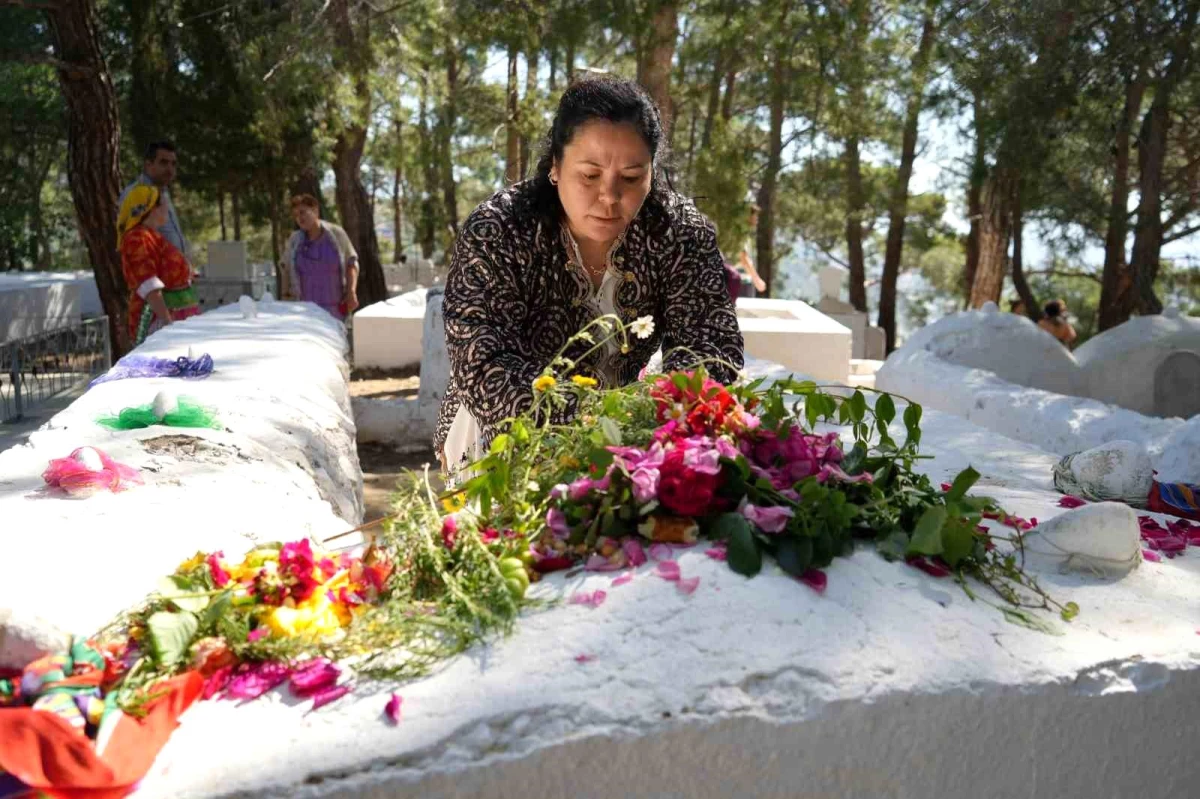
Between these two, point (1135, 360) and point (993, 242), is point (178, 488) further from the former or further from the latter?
point (993, 242)

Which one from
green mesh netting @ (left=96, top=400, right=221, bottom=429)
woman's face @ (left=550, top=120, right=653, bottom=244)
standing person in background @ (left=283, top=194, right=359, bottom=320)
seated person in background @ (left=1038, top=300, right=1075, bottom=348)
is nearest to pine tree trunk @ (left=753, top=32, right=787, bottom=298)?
seated person in background @ (left=1038, top=300, right=1075, bottom=348)

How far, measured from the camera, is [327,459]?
3.82 meters

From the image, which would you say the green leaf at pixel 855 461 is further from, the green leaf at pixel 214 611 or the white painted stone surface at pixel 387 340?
the white painted stone surface at pixel 387 340

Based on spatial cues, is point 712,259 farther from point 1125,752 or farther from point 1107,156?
point 1107,156

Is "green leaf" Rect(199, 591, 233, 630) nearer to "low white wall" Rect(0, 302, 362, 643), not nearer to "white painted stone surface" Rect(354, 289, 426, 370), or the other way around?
"low white wall" Rect(0, 302, 362, 643)

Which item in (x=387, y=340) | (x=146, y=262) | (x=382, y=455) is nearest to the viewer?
(x=146, y=262)

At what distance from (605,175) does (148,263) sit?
176 inches

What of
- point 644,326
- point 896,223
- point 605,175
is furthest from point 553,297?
point 896,223

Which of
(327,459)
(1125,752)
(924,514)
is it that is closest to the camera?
(1125,752)

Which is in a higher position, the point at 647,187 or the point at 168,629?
the point at 647,187

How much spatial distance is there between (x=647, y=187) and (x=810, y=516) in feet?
3.28

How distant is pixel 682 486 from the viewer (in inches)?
67.8

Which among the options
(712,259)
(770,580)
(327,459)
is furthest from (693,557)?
(327,459)

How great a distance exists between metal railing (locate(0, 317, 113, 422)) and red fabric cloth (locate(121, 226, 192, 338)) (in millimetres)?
1587
